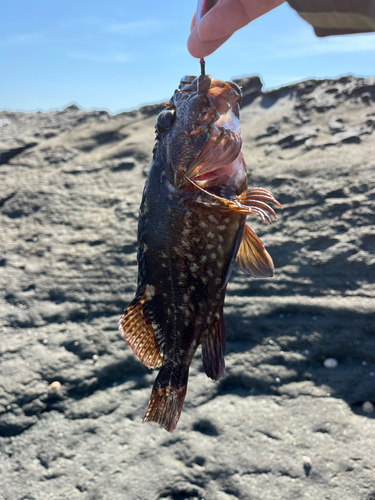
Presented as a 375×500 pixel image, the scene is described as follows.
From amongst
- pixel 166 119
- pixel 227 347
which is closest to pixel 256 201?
pixel 166 119

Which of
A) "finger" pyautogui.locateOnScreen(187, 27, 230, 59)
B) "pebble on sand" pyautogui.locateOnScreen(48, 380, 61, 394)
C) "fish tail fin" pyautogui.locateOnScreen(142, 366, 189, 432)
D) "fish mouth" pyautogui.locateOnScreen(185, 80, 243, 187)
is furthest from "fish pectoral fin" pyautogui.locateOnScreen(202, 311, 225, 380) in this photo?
"pebble on sand" pyautogui.locateOnScreen(48, 380, 61, 394)

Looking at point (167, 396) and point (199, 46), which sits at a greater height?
point (199, 46)

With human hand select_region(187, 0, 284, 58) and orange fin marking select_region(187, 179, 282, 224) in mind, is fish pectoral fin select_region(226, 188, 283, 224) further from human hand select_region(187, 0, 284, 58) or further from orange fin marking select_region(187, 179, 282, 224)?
Answer: human hand select_region(187, 0, 284, 58)

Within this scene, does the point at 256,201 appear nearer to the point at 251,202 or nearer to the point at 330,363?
the point at 251,202

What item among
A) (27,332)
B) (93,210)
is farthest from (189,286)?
(93,210)

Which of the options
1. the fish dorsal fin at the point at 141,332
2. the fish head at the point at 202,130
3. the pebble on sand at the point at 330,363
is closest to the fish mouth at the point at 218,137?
the fish head at the point at 202,130

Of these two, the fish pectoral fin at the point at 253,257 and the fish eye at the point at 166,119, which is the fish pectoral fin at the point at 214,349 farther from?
the fish eye at the point at 166,119
